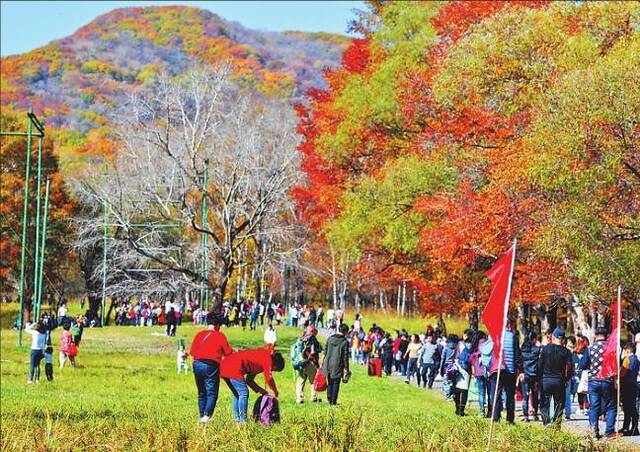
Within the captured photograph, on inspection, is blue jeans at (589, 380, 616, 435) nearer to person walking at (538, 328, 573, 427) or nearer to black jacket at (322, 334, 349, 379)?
person walking at (538, 328, 573, 427)

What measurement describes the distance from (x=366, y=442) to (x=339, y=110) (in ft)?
99.3

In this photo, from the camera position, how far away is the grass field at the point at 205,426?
38.9ft

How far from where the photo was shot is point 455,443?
11875mm

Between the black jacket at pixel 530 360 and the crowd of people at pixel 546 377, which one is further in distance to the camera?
the black jacket at pixel 530 360

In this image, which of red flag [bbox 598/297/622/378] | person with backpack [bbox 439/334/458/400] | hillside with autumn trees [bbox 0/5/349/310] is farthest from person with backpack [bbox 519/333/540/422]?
hillside with autumn trees [bbox 0/5/349/310]

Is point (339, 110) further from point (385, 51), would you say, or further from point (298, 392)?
point (298, 392)

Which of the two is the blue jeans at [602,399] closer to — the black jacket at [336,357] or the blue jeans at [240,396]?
the black jacket at [336,357]

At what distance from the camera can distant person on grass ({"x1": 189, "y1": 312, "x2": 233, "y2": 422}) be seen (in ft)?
49.8

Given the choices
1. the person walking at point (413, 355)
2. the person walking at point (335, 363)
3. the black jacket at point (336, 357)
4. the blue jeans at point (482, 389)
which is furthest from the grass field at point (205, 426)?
the person walking at point (413, 355)

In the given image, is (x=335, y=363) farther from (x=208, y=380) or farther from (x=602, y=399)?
(x=602, y=399)

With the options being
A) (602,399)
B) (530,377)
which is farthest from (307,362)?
(602,399)

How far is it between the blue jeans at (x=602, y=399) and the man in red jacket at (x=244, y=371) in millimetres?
5455

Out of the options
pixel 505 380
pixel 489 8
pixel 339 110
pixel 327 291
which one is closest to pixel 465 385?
pixel 505 380

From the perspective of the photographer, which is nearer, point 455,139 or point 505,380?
point 505,380
